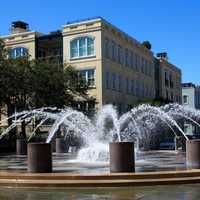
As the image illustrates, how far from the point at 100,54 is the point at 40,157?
38591 millimetres

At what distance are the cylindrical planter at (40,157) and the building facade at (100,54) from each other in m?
37.3

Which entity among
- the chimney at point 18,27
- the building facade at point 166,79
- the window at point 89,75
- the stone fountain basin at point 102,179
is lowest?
the stone fountain basin at point 102,179

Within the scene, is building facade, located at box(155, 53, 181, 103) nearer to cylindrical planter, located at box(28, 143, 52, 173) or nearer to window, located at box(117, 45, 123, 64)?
window, located at box(117, 45, 123, 64)

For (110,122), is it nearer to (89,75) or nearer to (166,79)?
(89,75)

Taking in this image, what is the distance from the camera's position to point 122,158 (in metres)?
15.4

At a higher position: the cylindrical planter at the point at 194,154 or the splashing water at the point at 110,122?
the splashing water at the point at 110,122

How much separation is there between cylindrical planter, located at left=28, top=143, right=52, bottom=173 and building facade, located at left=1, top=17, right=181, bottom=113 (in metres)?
37.3

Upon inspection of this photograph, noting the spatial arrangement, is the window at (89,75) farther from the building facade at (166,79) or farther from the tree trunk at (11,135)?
the building facade at (166,79)

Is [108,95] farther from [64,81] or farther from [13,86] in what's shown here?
[13,86]

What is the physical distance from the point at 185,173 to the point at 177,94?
71992mm

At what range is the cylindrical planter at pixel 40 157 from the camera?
15898 millimetres

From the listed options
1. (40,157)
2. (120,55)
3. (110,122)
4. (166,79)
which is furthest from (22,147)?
(166,79)

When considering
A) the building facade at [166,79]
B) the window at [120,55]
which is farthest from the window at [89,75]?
the building facade at [166,79]

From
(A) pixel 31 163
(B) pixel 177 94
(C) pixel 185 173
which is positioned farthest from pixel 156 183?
(B) pixel 177 94
